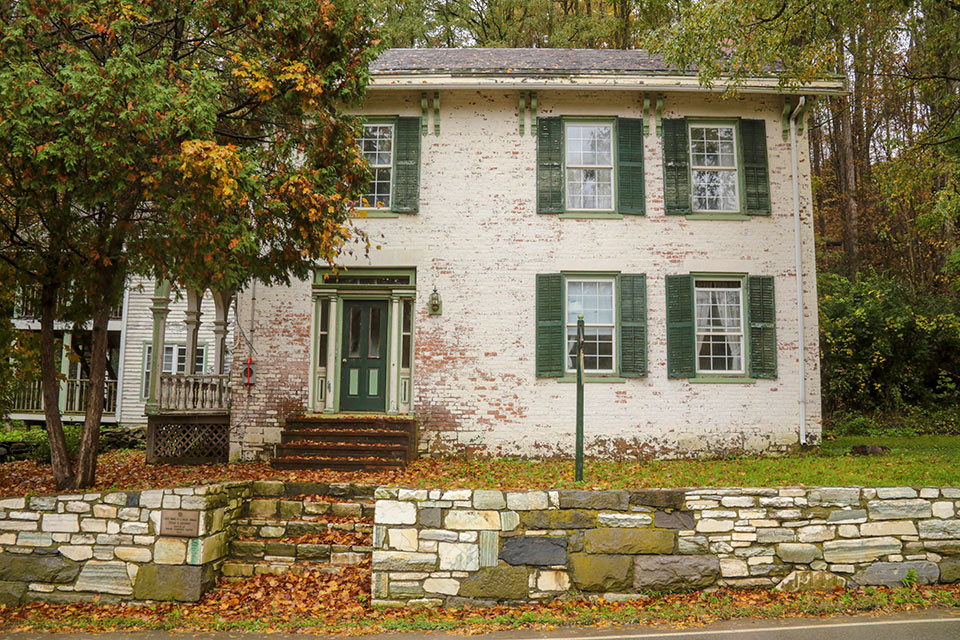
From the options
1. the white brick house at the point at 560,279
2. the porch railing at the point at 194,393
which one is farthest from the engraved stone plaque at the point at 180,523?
the porch railing at the point at 194,393

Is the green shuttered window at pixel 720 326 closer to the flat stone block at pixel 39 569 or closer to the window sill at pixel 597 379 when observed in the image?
the window sill at pixel 597 379

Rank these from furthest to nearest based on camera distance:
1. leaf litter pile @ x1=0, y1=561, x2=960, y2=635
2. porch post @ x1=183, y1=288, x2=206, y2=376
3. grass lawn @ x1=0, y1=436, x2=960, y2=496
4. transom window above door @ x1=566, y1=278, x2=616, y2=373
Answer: porch post @ x1=183, y1=288, x2=206, y2=376 → transom window above door @ x1=566, y1=278, x2=616, y2=373 → grass lawn @ x1=0, y1=436, x2=960, y2=496 → leaf litter pile @ x1=0, y1=561, x2=960, y2=635

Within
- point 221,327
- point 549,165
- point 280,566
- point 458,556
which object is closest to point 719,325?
point 549,165

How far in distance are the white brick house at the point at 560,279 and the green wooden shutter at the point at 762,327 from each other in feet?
0.11

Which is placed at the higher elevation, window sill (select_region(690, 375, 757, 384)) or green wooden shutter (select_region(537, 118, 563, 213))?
green wooden shutter (select_region(537, 118, 563, 213))

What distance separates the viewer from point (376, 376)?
12.2 m

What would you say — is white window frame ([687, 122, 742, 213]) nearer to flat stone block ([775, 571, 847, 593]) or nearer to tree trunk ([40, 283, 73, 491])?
flat stone block ([775, 571, 847, 593])

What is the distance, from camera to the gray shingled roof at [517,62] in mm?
12086

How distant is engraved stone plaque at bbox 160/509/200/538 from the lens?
7016mm

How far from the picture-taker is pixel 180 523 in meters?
7.04

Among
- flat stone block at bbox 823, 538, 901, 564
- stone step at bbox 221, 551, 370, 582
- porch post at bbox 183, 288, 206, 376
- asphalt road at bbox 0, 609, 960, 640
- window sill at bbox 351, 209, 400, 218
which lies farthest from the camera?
porch post at bbox 183, 288, 206, 376

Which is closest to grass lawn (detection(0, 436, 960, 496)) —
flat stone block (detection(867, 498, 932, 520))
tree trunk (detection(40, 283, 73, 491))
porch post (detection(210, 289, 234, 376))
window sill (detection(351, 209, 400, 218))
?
tree trunk (detection(40, 283, 73, 491))

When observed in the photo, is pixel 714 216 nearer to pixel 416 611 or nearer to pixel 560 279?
pixel 560 279

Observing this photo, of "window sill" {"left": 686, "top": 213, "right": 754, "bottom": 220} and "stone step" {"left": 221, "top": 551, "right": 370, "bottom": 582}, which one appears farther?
"window sill" {"left": 686, "top": 213, "right": 754, "bottom": 220}
